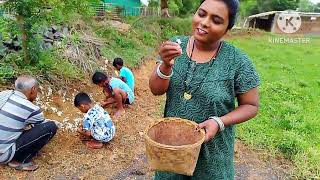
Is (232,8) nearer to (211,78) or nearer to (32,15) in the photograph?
(211,78)

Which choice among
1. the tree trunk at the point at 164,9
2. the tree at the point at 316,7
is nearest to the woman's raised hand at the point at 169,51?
the tree trunk at the point at 164,9

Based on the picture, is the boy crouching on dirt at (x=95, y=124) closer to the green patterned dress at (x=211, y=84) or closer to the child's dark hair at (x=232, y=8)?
the green patterned dress at (x=211, y=84)

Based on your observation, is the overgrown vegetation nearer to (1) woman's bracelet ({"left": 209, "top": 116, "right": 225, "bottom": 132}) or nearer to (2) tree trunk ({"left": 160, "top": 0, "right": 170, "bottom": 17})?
(1) woman's bracelet ({"left": 209, "top": 116, "right": 225, "bottom": 132})

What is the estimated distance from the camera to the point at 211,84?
5.42 ft

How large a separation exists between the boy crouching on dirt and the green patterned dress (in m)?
2.48

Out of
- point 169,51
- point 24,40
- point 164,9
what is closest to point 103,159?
point 24,40

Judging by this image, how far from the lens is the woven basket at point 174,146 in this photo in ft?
4.91

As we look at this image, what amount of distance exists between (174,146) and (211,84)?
0.34 meters

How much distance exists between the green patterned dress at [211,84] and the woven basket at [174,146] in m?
0.07

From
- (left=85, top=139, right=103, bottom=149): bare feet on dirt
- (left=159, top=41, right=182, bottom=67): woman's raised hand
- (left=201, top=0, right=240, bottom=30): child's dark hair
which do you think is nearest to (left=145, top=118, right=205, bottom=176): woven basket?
(left=159, top=41, right=182, bottom=67): woman's raised hand

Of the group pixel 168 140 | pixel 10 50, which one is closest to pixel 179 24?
pixel 10 50

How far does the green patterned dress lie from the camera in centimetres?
165

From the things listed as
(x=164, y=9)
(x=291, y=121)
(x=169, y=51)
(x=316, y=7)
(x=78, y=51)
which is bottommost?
(x=316, y=7)

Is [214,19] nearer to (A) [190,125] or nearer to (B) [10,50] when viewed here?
(A) [190,125]
